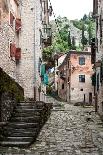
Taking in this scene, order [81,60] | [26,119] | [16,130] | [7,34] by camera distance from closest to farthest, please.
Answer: [16,130]
[26,119]
[7,34]
[81,60]

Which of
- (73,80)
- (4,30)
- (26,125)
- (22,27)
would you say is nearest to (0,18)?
(4,30)

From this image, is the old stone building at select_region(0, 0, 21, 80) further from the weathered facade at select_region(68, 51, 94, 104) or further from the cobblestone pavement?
the weathered facade at select_region(68, 51, 94, 104)

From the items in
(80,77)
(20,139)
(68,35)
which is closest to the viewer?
(20,139)

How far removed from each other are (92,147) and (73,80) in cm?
4064

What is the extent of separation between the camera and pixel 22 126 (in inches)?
649

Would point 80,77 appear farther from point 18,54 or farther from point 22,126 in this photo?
point 22,126

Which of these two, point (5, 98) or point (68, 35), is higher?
point (68, 35)

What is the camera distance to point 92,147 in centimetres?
1433

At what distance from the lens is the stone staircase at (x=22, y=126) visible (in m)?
14.8

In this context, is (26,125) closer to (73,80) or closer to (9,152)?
(9,152)

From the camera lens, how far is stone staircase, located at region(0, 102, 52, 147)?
582 inches

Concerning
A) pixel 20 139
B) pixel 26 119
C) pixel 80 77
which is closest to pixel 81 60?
pixel 80 77

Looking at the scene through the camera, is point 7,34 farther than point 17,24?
No

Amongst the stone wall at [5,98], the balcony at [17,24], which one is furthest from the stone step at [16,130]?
the balcony at [17,24]
